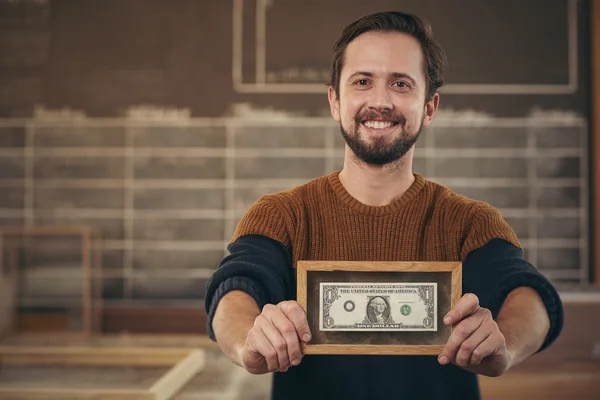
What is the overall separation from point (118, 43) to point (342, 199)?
4036 mm

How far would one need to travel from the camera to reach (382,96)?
48.8 inches

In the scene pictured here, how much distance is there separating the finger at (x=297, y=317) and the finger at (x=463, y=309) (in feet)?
0.67

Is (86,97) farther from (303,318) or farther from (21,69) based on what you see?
(303,318)

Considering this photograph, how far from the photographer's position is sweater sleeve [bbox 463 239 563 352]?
114 centimetres

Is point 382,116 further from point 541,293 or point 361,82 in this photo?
point 541,293

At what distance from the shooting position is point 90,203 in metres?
A: 4.92

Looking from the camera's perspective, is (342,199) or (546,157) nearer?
(342,199)

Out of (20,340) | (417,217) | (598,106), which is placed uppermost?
(598,106)

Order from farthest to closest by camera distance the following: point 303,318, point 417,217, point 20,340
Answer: point 20,340
point 417,217
point 303,318

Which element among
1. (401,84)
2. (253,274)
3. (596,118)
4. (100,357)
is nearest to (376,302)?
(253,274)

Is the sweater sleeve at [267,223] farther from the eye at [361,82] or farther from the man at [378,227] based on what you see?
the eye at [361,82]

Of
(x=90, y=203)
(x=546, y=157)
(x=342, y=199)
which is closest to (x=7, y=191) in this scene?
(x=90, y=203)

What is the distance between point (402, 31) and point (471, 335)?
0.62 metres

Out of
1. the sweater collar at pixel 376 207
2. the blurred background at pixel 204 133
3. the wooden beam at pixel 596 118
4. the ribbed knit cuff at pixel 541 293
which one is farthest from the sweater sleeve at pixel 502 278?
the wooden beam at pixel 596 118
